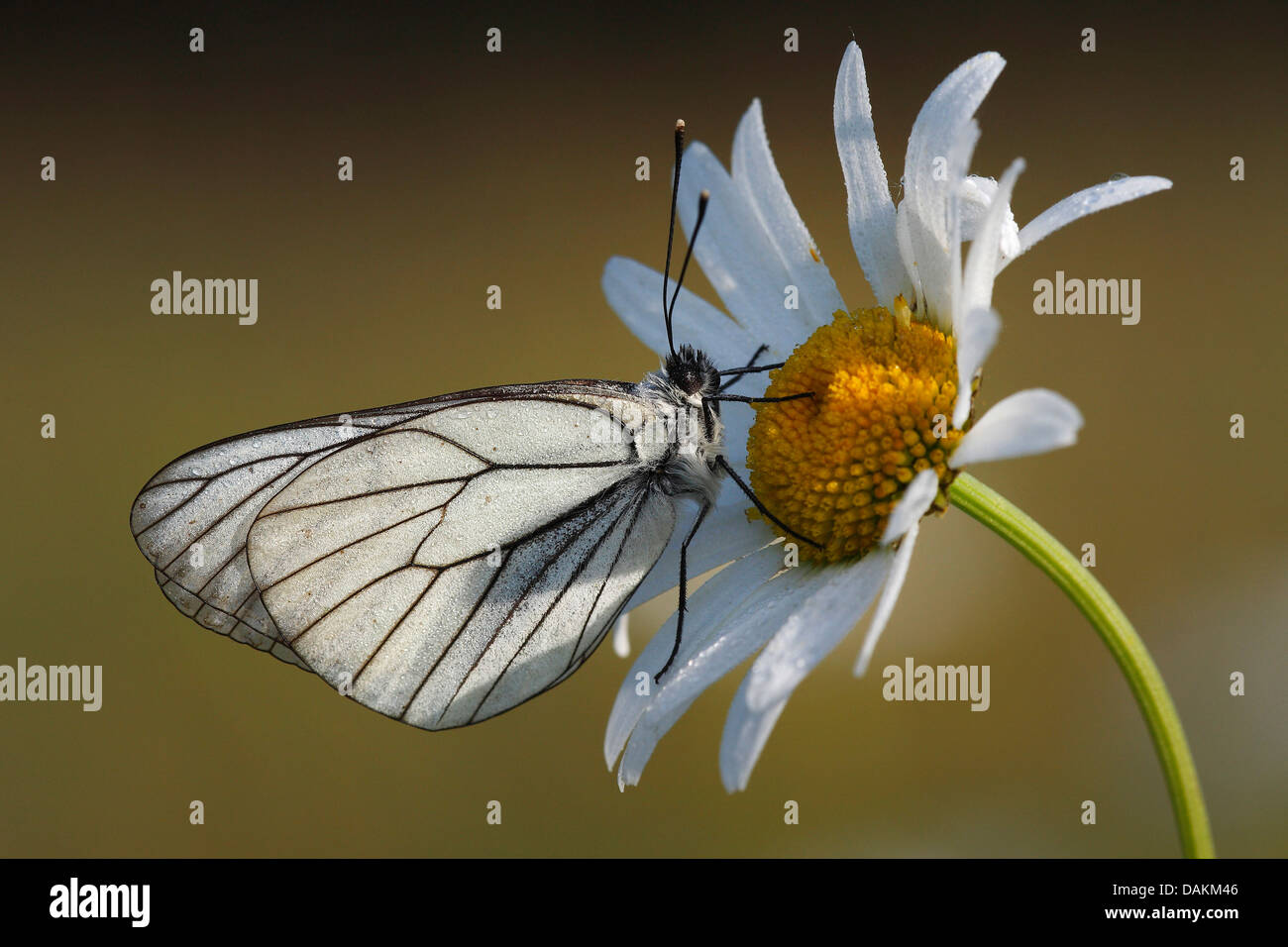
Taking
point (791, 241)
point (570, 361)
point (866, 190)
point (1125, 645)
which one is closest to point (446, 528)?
point (791, 241)

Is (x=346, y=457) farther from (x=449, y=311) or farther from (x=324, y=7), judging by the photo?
(x=324, y=7)

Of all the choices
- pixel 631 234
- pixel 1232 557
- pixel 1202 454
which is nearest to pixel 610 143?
pixel 631 234

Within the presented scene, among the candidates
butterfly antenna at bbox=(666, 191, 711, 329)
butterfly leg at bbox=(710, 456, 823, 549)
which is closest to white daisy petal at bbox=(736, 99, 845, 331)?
butterfly antenna at bbox=(666, 191, 711, 329)

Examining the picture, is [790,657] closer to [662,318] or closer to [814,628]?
[814,628]

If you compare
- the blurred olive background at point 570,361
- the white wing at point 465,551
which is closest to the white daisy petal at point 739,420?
the white wing at point 465,551

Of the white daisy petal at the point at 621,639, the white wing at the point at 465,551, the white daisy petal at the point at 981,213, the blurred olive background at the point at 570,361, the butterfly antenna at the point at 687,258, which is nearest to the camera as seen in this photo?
the white daisy petal at the point at 981,213

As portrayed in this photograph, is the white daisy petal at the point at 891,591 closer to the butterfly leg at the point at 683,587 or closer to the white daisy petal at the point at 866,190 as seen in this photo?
the butterfly leg at the point at 683,587

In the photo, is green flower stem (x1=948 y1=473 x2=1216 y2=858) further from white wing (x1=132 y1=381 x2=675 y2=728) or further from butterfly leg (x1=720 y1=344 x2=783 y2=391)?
white wing (x1=132 y1=381 x2=675 y2=728)
